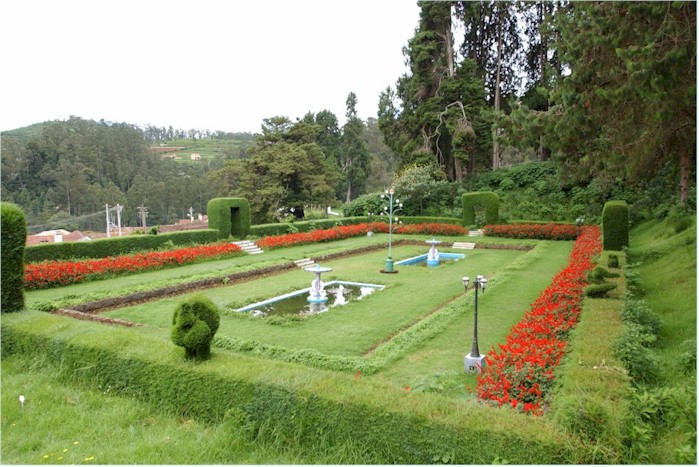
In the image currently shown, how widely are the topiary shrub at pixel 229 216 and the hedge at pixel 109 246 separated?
41.4 inches

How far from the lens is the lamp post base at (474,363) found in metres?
6.42

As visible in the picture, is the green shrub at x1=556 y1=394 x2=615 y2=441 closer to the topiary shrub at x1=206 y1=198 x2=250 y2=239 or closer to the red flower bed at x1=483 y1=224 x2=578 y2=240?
the topiary shrub at x1=206 y1=198 x2=250 y2=239

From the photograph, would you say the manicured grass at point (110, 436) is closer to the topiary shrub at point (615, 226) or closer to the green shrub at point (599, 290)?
the green shrub at point (599, 290)

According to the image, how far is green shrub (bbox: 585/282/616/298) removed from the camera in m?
8.17

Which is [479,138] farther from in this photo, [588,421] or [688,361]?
[588,421]

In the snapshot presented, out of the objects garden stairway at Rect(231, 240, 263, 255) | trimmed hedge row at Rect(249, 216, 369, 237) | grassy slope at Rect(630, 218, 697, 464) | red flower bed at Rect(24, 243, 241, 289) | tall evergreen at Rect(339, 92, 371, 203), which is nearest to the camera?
grassy slope at Rect(630, 218, 697, 464)

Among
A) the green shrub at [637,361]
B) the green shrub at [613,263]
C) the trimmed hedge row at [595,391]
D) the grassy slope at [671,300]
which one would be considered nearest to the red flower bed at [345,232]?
the grassy slope at [671,300]

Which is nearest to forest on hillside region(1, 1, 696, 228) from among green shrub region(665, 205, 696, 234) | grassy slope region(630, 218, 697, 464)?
green shrub region(665, 205, 696, 234)

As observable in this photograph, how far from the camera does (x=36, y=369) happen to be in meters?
6.61

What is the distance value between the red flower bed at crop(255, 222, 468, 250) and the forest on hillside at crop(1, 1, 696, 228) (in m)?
5.08

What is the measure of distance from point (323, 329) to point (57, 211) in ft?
160

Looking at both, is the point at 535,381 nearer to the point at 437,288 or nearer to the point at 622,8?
the point at 622,8

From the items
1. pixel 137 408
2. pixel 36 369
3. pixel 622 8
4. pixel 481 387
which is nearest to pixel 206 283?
pixel 36 369

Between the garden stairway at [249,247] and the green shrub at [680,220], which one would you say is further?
the garden stairway at [249,247]
